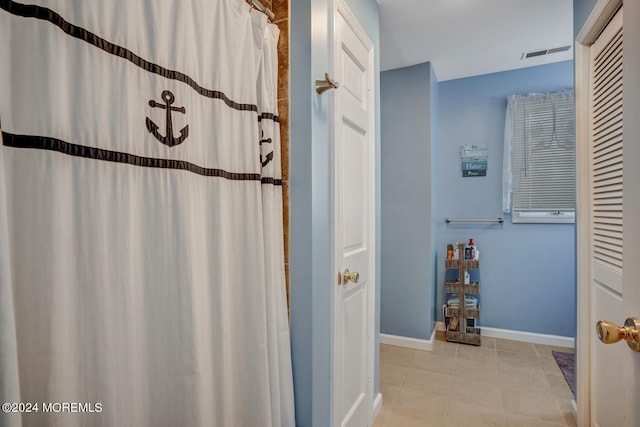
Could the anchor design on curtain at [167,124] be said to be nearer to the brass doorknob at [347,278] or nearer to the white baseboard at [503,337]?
the brass doorknob at [347,278]

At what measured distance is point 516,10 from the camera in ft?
6.96

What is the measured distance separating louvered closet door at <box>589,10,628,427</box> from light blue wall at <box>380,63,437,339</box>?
1302mm

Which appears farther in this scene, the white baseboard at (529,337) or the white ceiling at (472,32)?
the white baseboard at (529,337)

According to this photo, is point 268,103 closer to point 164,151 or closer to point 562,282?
point 164,151

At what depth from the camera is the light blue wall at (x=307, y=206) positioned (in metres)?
1.19

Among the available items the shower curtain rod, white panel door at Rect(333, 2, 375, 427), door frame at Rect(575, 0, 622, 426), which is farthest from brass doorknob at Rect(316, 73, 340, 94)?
door frame at Rect(575, 0, 622, 426)

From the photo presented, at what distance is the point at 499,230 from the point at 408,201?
0.99 meters

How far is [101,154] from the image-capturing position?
27.5 inches

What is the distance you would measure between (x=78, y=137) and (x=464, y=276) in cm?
311

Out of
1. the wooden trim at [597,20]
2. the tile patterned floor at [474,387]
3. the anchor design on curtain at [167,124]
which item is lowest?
the tile patterned floor at [474,387]

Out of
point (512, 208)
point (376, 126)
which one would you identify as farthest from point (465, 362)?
point (376, 126)

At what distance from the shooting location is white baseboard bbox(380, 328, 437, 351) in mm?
2855

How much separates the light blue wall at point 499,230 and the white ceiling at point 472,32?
216mm

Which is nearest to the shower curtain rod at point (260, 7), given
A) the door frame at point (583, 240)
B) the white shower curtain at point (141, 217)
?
the white shower curtain at point (141, 217)
